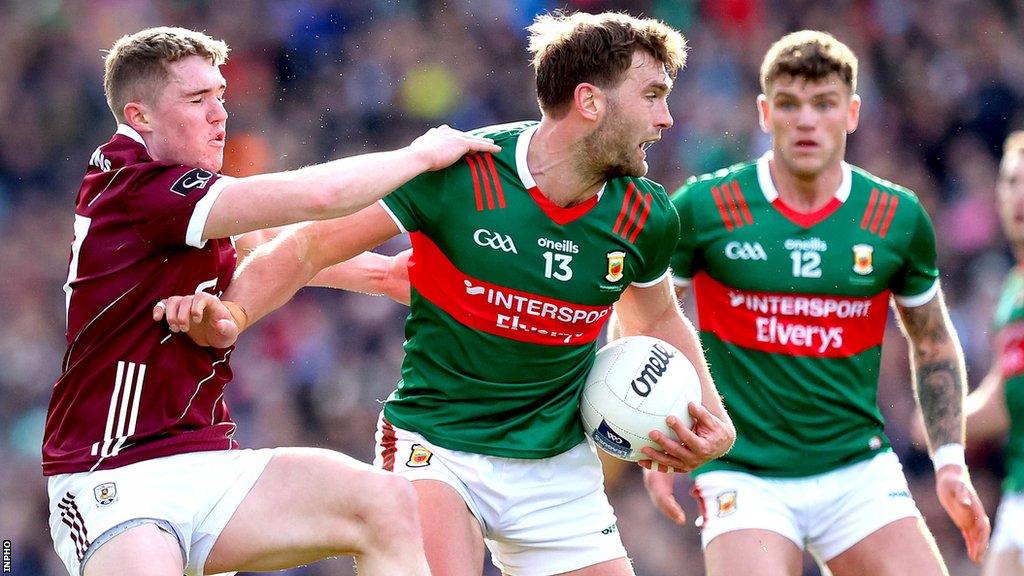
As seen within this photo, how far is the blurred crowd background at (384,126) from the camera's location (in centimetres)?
1162

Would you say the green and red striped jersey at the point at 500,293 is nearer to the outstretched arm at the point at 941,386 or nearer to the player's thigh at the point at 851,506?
the player's thigh at the point at 851,506

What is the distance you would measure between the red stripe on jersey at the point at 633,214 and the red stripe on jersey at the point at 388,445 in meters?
1.18

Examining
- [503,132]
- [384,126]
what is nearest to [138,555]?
[503,132]

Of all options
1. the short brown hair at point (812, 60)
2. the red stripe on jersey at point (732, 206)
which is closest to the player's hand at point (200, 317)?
the red stripe on jersey at point (732, 206)

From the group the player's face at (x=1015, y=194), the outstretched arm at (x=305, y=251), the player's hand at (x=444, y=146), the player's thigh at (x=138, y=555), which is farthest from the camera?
the player's face at (x=1015, y=194)

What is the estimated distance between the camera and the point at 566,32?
5594 millimetres

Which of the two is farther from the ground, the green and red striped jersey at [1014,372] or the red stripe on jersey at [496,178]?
the red stripe on jersey at [496,178]

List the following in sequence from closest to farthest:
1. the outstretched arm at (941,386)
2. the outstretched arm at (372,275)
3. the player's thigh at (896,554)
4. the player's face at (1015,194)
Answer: the player's thigh at (896,554) → the outstretched arm at (372,275) → the outstretched arm at (941,386) → the player's face at (1015,194)

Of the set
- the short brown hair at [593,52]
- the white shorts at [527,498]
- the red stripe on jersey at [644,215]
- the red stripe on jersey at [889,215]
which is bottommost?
the white shorts at [527,498]

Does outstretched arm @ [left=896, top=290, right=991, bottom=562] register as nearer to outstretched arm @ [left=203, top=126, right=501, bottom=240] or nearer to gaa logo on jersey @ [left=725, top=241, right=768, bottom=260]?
gaa logo on jersey @ [left=725, top=241, right=768, bottom=260]

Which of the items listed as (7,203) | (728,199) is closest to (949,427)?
(728,199)

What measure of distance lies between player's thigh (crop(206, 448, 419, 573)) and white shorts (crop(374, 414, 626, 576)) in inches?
17.7

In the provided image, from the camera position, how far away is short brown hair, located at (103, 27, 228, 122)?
5.16 m

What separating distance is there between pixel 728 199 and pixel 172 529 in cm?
288
